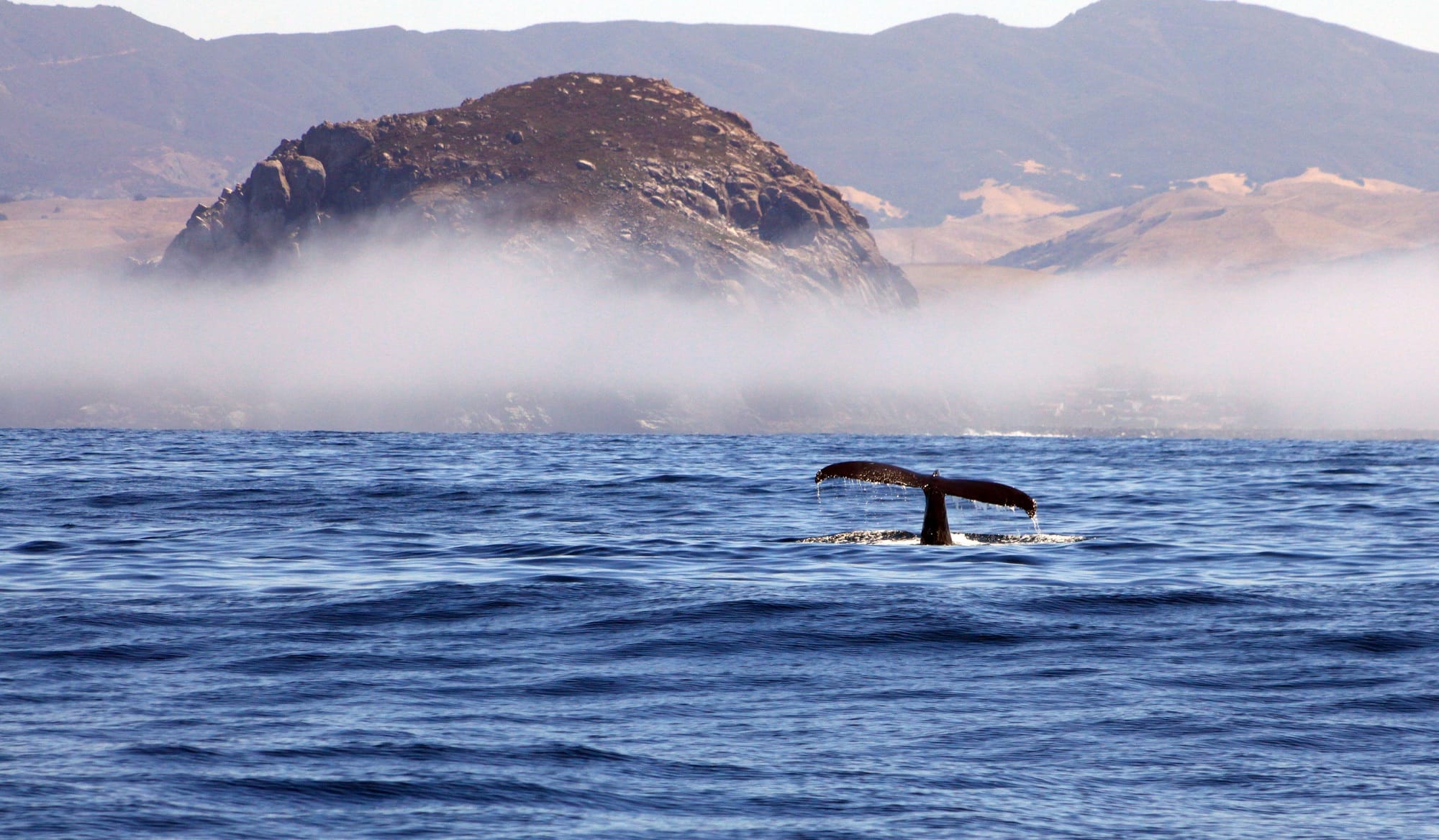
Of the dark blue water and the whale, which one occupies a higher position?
the whale

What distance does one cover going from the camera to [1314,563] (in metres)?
30.1

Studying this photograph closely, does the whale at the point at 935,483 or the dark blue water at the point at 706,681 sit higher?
the whale at the point at 935,483

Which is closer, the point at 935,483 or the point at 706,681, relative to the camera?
the point at 706,681

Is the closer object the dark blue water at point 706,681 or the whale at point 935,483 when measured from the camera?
the dark blue water at point 706,681

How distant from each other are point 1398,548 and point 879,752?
889 inches

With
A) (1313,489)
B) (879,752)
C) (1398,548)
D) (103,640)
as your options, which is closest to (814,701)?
(879,752)

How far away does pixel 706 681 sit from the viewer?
57.8 ft

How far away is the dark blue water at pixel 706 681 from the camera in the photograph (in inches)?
492

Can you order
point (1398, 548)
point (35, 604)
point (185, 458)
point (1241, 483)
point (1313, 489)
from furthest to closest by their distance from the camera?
point (185, 458), point (1241, 483), point (1313, 489), point (1398, 548), point (35, 604)

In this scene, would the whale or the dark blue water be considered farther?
the whale

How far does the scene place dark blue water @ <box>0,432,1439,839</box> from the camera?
12.5m

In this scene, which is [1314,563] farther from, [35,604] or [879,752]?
[35,604]

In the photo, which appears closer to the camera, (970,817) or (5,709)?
(970,817)

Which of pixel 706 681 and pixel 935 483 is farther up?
pixel 935 483
